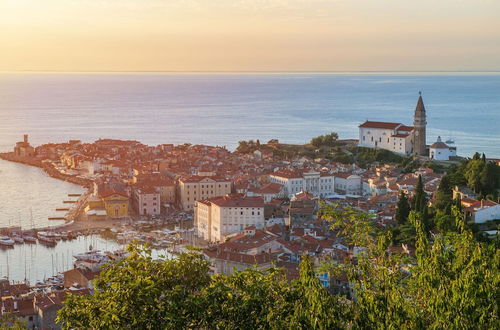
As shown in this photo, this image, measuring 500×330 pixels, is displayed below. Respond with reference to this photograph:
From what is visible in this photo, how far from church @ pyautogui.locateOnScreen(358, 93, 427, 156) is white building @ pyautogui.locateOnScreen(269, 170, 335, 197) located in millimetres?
4998

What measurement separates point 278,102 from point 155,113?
1792cm

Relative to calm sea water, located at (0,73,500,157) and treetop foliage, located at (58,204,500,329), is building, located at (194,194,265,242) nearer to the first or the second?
treetop foliage, located at (58,204,500,329)

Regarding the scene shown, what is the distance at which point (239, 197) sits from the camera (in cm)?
1978

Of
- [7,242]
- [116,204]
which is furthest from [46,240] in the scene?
[116,204]

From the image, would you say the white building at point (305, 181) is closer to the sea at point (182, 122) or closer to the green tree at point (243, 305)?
the sea at point (182, 122)

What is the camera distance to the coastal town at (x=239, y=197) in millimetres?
15141

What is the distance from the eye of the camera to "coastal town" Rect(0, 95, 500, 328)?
1514 centimetres

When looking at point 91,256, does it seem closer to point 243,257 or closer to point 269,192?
point 243,257

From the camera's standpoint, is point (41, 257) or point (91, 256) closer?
point (91, 256)

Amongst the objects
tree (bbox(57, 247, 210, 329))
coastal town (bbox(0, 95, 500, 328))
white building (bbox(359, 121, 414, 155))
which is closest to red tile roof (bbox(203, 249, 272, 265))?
coastal town (bbox(0, 95, 500, 328))

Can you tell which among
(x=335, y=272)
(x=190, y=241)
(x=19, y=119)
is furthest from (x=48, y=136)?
(x=335, y=272)

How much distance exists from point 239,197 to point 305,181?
5.04 metres

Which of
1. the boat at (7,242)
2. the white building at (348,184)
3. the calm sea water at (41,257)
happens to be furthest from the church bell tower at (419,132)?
the boat at (7,242)

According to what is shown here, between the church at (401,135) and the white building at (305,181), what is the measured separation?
4998 mm
